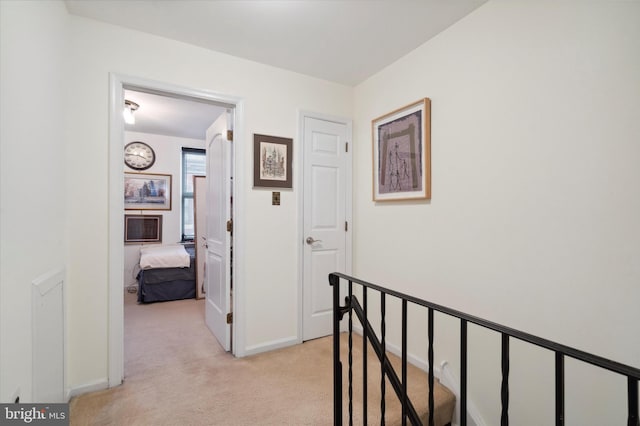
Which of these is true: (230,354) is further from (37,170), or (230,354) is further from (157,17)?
(157,17)

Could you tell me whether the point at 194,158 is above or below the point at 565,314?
above

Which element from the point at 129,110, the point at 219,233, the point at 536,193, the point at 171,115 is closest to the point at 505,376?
the point at 536,193

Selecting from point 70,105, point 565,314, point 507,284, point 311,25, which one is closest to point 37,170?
point 70,105

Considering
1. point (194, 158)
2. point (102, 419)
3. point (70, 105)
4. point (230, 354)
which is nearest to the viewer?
point (102, 419)

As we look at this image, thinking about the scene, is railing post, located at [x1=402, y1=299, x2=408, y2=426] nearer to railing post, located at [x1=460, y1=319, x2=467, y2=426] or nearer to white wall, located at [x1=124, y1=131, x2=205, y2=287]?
railing post, located at [x1=460, y1=319, x2=467, y2=426]

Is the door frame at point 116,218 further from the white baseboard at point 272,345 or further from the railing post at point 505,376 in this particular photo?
the railing post at point 505,376

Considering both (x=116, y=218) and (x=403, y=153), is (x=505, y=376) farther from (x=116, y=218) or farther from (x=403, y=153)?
(x=116, y=218)

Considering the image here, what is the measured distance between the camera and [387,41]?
2.19 m

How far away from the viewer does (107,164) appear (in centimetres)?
197

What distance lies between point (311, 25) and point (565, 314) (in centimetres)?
228

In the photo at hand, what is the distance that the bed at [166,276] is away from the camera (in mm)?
3912

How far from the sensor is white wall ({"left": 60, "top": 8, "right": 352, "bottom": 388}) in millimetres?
1896

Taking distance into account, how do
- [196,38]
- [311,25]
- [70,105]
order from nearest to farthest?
[70,105] < [311,25] < [196,38]

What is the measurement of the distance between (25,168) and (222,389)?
1659 mm
